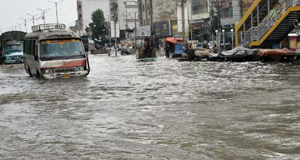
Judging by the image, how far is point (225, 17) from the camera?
6756 cm

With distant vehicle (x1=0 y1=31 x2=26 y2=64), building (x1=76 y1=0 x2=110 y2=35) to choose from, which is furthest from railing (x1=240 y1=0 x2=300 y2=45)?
building (x1=76 y1=0 x2=110 y2=35)

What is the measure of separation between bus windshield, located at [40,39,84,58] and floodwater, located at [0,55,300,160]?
20.1 ft

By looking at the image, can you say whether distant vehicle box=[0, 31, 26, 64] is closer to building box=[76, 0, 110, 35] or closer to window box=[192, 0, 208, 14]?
window box=[192, 0, 208, 14]

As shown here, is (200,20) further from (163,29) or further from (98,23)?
(98,23)

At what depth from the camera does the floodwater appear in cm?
707

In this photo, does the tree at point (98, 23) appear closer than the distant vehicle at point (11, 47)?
No

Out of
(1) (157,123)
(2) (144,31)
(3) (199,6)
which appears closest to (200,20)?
(3) (199,6)

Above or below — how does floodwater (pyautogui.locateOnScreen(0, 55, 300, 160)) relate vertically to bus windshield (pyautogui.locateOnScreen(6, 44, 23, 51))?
below

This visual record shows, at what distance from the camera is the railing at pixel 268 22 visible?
3244 cm

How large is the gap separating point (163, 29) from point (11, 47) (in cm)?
4738

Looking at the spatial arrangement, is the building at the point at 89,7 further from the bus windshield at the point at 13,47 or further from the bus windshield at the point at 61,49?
the bus windshield at the point at 61,49

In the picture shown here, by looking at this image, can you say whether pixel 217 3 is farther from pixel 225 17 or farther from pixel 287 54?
pixel 287 54

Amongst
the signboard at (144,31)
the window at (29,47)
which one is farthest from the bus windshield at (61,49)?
the signboard at (144,31)

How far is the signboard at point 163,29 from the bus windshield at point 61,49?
64.7m
